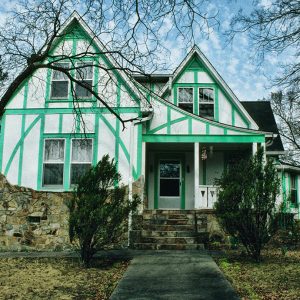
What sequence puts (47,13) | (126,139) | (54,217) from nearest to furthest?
(47,13), (54,217), (126,139)

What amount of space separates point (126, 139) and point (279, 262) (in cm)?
623

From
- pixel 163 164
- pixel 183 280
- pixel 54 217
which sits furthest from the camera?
pixel 163 164

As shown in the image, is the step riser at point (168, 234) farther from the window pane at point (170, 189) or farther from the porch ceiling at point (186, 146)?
the window pane at point (170, 189)

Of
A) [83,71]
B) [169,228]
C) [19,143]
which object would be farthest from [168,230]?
[83,71]

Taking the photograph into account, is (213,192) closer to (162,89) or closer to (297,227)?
(297,227)

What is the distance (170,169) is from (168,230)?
176 inches

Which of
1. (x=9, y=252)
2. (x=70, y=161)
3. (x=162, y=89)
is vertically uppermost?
(x=162, y=89)

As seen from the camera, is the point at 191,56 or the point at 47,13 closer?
the point at 47,13

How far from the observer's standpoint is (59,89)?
13852mm

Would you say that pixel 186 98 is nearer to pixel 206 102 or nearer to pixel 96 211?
pixel 206 102

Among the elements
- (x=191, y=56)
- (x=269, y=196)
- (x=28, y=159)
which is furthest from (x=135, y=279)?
(x=191, y=56)

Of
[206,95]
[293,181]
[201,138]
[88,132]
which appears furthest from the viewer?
[293,181]

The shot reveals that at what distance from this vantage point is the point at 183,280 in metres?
6.81

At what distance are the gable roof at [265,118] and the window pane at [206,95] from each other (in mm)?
4061
